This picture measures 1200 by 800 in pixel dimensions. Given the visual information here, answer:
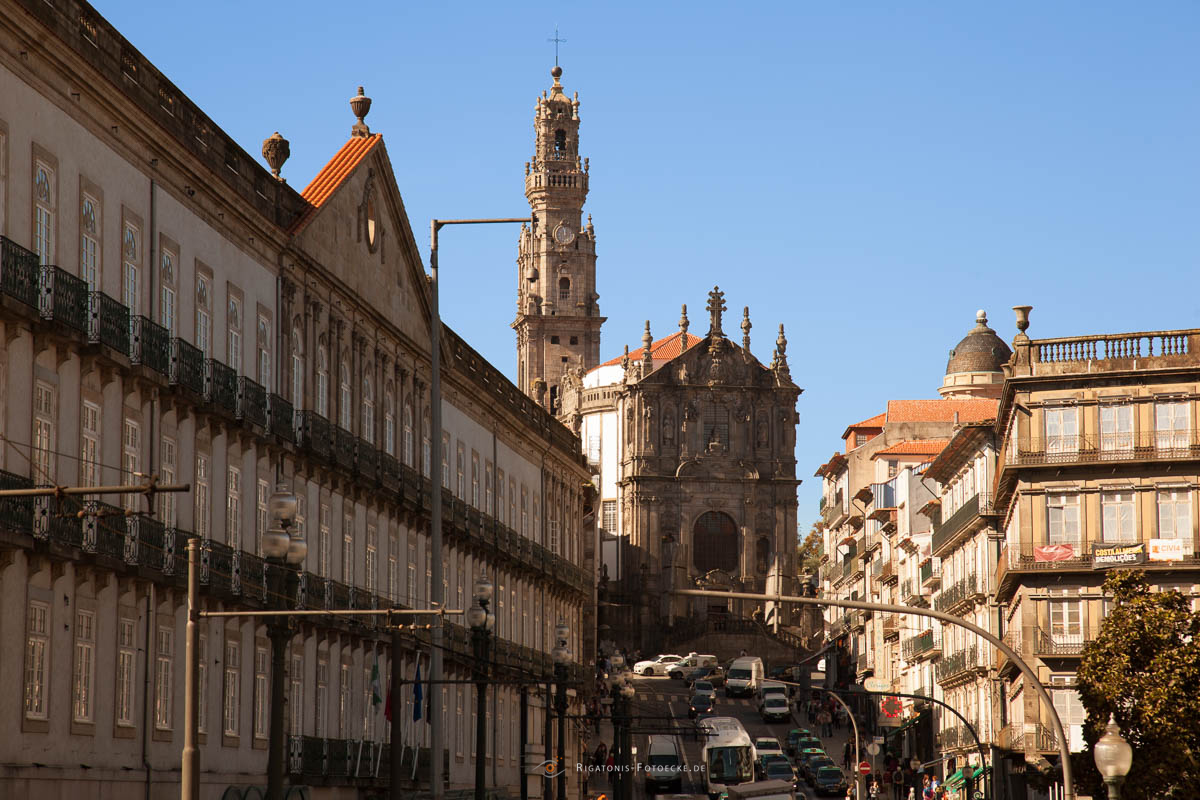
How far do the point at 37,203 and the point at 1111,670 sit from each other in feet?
77.0

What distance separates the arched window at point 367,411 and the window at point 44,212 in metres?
19.7

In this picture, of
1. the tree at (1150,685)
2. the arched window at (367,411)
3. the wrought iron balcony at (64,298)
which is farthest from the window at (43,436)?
the tree at (1150,685)

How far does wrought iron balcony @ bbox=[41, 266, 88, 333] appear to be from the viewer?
31.5 m

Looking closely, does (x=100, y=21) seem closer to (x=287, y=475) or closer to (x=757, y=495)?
(x=287, y=475)

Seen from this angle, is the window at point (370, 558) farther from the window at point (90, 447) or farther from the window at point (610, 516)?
the window at point (610, 516)

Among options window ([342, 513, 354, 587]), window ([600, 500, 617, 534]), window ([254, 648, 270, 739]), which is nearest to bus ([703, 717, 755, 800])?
window ([342, 513, 354, 587])

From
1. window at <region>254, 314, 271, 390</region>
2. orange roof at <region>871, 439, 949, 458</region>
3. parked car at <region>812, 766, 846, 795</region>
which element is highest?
orange roof at <region>871, 439, 949, 458</region>

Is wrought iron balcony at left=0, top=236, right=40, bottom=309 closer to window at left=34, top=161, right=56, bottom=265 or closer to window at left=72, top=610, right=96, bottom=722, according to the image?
window at left=34, top=161, right=56, bottom=265

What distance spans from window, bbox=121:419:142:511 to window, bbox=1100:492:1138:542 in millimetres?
38755

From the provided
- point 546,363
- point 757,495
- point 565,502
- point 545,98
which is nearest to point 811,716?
point 565,502

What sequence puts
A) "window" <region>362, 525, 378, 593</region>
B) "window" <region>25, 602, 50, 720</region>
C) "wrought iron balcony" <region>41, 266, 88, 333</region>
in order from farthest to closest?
1. "window" <region>362, 525, 378, 593</region>
2. "wrought iron balcony" <region>41, 266, 88, 333</region>
3. "window" <region>25, 602, 50, 720</region>

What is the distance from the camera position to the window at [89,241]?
33438mm

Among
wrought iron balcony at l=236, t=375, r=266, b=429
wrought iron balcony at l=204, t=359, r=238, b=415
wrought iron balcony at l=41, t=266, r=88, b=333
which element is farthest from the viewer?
wrought iron balcony at l=236, t=375, r=266, b=429

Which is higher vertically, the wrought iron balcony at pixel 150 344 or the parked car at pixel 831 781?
the wrought iron balcony at pixel 150 344
